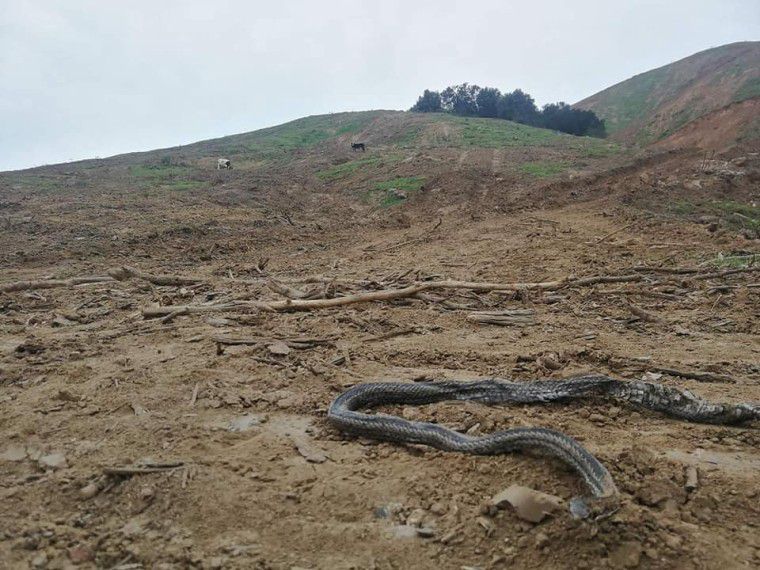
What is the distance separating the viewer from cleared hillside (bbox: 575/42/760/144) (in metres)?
37.4

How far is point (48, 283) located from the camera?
338 inches

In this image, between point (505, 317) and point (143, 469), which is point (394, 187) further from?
point (143, 469)

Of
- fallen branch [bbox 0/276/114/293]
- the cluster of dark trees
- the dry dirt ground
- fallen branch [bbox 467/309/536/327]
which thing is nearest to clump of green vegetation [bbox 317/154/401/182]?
the dry dirt ground

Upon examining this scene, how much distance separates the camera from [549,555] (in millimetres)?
2559

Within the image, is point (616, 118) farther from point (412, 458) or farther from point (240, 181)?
point (412, 458)

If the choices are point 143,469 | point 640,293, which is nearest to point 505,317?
point 640,293

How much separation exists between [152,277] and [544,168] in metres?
15.5

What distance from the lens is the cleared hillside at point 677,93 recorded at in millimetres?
37406

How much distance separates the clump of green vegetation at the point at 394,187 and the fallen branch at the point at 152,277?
956 cm

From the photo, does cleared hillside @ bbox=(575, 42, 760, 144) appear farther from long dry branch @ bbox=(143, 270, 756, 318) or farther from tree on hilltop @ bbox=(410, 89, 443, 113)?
long dry branch @ bbox=(143, 270, 756, 318)

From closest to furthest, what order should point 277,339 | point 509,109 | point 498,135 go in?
point 277,339, point 498,135, point 509,109

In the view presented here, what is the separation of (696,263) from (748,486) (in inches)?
259

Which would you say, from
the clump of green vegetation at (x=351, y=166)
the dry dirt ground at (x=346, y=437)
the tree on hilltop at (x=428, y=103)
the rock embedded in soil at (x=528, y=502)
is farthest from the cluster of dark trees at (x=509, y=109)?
the rock embedded in soil at (x=528, y=502)

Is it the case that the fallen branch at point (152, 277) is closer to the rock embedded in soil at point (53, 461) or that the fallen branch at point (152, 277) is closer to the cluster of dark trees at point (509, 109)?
the rock embedded in soil at point (53, 461)
